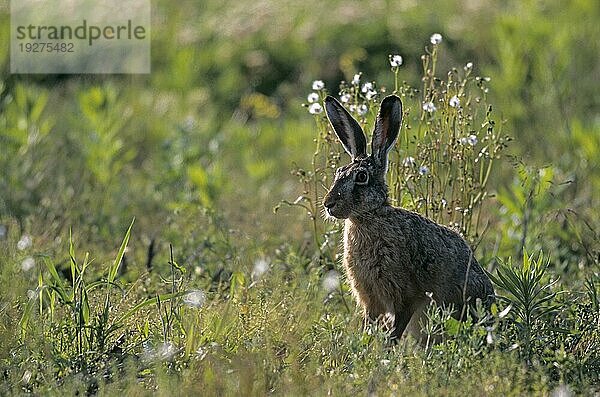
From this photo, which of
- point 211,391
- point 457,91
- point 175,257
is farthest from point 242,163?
point 211,391

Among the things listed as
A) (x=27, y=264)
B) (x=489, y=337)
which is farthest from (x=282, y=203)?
(x=489, y=337)

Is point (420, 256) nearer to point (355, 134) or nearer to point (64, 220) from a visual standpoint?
point (355, 134)

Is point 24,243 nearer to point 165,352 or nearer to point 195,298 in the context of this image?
point 195,298

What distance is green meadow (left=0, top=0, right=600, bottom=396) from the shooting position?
4.86 m

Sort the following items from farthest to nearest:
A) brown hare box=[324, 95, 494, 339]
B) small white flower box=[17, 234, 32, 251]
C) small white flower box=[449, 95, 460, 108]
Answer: small white flower box=[17, 234, 32, 251], small white flower box=[449, 95, 460, 108], brown hare box=[324, 95, 494, 339]

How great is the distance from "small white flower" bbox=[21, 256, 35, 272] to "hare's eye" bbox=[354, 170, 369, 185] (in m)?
1.89

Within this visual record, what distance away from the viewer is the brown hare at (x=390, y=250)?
534 centimetres

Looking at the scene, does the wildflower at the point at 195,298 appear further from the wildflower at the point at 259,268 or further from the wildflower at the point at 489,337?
the wildflower at the point at 489,337

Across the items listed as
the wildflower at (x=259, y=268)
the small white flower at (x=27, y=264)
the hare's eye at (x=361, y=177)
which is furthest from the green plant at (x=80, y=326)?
the hare's eye at (x=361, y=177)

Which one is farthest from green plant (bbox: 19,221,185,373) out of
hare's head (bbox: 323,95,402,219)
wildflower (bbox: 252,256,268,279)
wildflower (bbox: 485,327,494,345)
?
wildflower (bbox: 485,327,494,345)

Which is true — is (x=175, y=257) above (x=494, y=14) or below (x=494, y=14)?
below

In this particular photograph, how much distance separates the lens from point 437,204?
239 inches

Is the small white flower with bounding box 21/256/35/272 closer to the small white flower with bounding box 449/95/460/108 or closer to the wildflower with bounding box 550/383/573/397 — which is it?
the small white flower with bounding box 449/95/460/108

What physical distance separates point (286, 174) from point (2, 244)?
3460 millimetres
